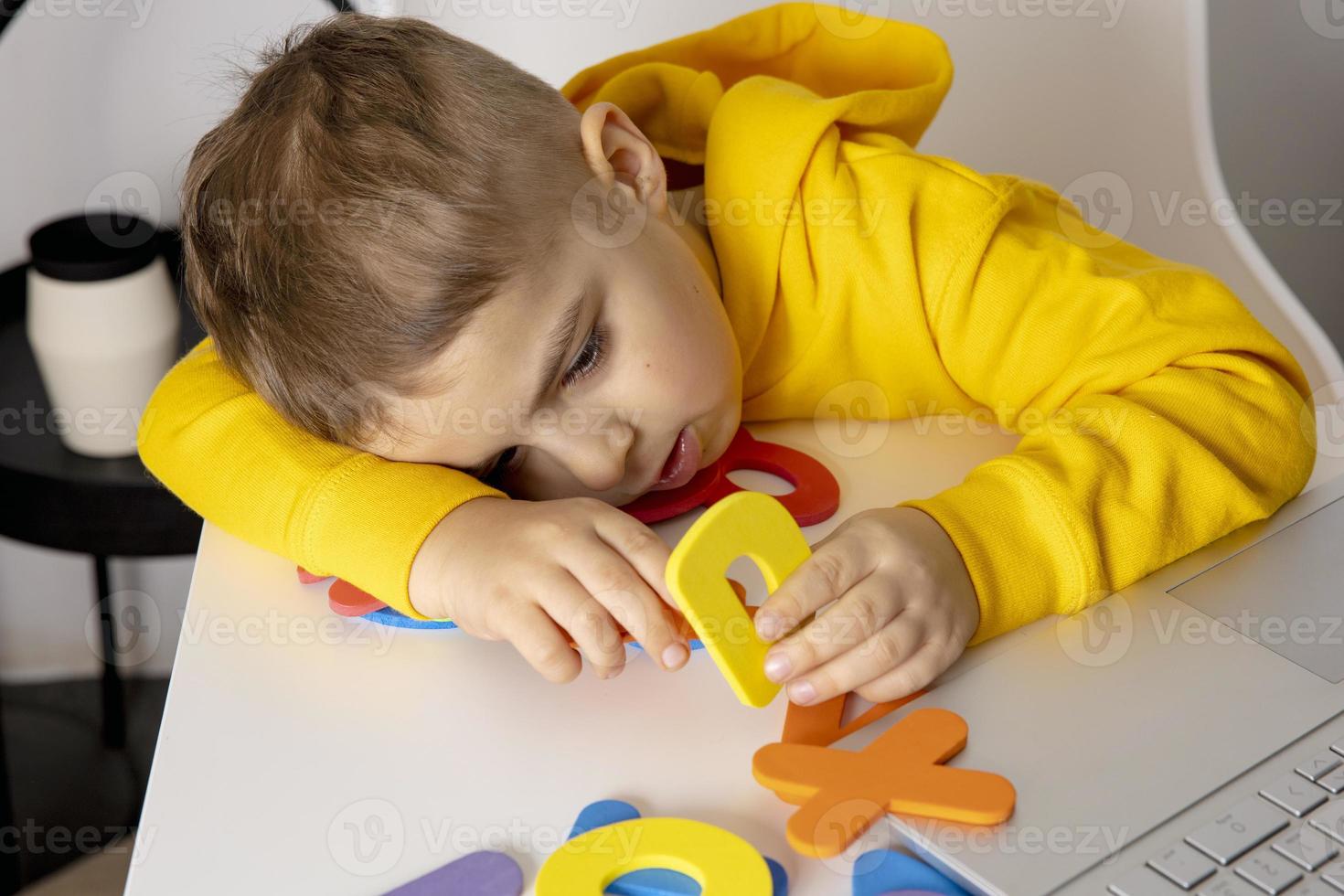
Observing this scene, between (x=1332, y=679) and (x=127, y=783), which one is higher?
(x=1332, y=679)

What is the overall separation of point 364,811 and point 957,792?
0.23 meters

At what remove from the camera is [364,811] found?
518 mm

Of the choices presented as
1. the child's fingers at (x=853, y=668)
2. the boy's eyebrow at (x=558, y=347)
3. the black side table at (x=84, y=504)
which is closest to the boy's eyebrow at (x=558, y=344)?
the boy's eyebrow at (x=558, y=347)

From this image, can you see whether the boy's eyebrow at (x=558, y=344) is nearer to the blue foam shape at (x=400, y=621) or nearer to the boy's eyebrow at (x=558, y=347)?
the boy's eyebrow at (x=558, y=347)

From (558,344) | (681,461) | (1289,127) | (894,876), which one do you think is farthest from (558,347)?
(1289,127)

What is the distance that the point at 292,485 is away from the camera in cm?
69

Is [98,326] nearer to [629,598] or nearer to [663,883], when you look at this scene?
[629,598]

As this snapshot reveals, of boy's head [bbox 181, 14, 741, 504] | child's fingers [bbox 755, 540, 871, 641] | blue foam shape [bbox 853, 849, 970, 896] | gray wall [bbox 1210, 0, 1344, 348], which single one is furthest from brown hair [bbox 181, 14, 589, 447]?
gray wall [bbox 1210, 0, 1344, 348]

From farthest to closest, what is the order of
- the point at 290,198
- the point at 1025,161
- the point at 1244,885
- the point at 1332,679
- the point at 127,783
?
the point at 127,783 → the point at 1025,161 → the point at 290,198 → the point at 1332,679 → the point at 1244,885

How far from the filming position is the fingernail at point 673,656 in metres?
0.55

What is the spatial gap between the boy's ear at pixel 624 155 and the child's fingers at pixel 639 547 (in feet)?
0.83

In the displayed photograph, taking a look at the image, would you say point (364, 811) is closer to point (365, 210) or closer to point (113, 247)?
point (365, 210)

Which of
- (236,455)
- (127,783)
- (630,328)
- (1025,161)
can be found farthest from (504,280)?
(127,783)

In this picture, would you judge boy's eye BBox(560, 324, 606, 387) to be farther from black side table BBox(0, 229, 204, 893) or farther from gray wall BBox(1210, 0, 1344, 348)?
gray wall BBox(1210, 0, 1344, 348)
